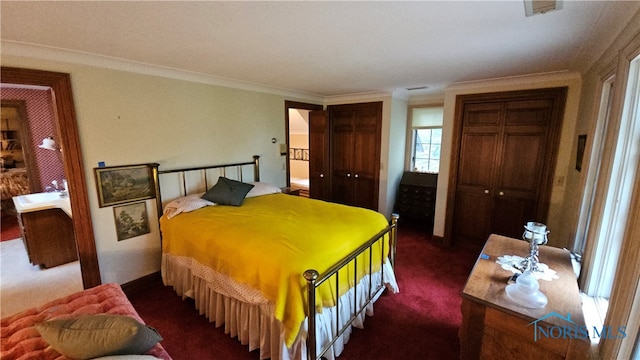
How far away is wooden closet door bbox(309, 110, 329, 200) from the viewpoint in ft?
15.4

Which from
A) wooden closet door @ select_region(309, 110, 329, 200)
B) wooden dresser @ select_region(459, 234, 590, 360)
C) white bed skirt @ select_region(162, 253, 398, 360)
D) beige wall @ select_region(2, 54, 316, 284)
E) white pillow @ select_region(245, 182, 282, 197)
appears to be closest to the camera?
wooden dresser @ select_region(459, 234, 590, 360)

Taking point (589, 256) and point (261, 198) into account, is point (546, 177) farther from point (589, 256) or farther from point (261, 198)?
point (261, 198)

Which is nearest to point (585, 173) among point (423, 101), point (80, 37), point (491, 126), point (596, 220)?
point (596, 220)

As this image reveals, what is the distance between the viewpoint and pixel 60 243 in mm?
3314

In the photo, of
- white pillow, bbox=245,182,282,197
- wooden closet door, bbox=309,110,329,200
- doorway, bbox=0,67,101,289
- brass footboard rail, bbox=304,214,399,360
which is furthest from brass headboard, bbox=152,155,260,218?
brass footboard rail, bbox=304,214,399,360

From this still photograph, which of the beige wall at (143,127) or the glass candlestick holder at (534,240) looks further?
the beige wall at (143,127)

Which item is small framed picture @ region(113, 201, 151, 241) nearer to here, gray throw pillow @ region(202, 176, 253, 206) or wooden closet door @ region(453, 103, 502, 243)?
gray throw pillow @ region(202, 176, 253, 206)

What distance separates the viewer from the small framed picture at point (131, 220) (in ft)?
8.86

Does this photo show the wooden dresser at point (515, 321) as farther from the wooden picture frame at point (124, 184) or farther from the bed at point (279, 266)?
the wooden picture frame at point (124, 184)

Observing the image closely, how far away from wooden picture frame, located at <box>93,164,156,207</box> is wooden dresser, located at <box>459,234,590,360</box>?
3.07 m

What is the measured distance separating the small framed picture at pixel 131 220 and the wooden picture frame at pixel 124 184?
0.07 m

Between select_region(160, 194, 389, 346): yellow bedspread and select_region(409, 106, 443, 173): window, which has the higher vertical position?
select_region(409, 106, 443, 173): window

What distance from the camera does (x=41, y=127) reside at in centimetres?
461

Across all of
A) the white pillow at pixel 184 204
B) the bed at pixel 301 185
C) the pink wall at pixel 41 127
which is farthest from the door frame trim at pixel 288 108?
the pink wall at pixel 41 127
